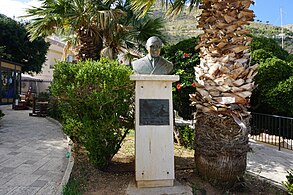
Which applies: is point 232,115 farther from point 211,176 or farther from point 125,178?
point 125,178

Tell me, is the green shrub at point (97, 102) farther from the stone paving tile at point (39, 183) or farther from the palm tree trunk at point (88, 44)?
the palm tree trunk at point (88, 44)

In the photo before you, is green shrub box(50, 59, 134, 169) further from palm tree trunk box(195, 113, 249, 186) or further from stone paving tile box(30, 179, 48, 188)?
palm tree trunk box(195, 113, 249, 186)

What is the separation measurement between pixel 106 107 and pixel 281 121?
648 cm

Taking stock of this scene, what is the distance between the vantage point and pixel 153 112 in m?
4.18

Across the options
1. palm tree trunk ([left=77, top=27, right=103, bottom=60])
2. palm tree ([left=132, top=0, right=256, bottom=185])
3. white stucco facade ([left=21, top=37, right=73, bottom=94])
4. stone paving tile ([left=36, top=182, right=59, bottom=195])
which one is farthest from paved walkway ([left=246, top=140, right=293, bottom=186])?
white stucco facade ([left=21, top=37, right=73, bottom=94])

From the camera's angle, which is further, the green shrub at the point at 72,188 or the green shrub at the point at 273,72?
the green shrub at the point at 273,72

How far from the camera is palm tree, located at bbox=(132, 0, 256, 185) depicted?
4.05 m

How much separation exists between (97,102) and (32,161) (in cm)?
234

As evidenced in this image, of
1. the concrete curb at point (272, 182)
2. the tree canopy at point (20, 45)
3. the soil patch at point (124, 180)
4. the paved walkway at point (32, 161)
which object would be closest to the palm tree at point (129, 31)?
the paved walkway at point (32, 161)

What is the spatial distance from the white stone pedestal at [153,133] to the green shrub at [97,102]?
0.51 m

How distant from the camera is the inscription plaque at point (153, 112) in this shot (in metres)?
4.16

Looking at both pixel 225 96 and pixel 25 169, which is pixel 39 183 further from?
pixel 225 96

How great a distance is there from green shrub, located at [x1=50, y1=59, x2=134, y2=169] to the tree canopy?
16.1m

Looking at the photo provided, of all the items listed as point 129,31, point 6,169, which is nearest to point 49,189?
point 6,169
